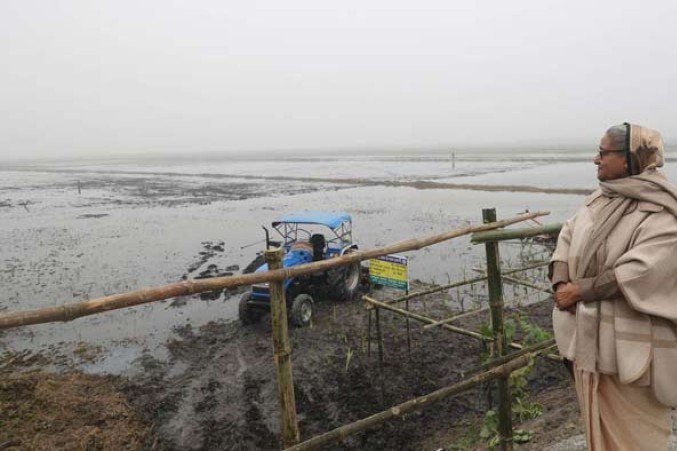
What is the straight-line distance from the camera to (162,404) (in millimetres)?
6570

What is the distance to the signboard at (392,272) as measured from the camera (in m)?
6.77

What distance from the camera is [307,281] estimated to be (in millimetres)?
10156

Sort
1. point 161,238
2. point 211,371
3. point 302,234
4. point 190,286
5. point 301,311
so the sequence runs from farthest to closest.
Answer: point 161,238 < point 302,234 < point 301,311 < point 211,371 < point 190,286

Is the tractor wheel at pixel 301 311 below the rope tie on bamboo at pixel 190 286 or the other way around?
below

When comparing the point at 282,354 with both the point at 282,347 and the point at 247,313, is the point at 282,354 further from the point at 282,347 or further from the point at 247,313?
the point at 247,313

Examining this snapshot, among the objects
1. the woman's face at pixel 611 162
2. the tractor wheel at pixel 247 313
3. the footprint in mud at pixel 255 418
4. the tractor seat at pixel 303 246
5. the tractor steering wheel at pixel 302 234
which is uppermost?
the woman's face at pixel 611 162

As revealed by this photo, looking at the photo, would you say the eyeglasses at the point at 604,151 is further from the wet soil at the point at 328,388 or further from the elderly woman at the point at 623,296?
the wet soil at the point at 328,388

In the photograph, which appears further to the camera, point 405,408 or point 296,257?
point 296,257

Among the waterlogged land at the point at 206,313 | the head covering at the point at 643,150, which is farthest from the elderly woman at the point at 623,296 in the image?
the waterlogged land at the point at 206,313

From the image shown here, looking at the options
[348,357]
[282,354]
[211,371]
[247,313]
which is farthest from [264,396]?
[282,354]

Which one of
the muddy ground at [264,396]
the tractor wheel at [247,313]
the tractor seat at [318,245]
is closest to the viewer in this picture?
the muddy ground at [264,396]

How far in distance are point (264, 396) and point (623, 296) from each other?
5584 mm

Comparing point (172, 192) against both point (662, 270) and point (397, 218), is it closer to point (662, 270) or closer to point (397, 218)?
point (397, 218)

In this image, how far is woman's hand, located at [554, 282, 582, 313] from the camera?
2.26 metres
